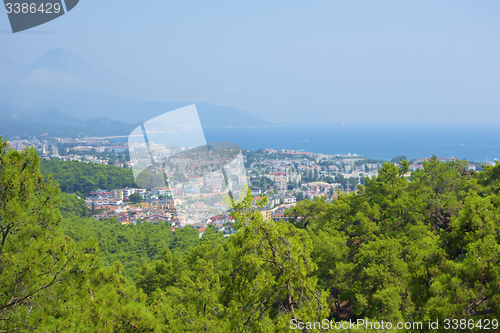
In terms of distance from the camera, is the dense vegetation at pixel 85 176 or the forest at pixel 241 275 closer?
the forest at pixel 241 275

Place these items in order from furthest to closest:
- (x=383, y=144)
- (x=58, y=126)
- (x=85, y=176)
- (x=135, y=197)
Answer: (x=383, y=144), (x=58, y=126), (x=85, y=176), (x=135, y=197)

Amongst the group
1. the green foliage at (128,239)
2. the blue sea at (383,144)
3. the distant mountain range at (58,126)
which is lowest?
the green foliage at (128,239)

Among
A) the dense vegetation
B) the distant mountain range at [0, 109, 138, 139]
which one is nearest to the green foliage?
the dense vegetation

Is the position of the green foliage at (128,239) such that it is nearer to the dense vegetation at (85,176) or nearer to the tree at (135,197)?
the tree at (135,197)

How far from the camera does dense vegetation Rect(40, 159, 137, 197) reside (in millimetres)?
36844

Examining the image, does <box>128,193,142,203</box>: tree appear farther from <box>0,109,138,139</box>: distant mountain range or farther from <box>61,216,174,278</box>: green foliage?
<box>61,216,174,278</box>: green foliage

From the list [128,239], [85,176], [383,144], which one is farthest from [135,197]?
[383,144]

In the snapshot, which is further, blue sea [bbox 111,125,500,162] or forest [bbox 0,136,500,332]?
blue sea [bbox 111,125,500,162]

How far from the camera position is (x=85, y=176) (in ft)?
127

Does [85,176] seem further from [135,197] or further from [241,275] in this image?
[241,275]

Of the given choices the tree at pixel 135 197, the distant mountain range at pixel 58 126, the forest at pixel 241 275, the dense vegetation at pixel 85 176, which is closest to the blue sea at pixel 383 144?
the tree at pixel 135 197

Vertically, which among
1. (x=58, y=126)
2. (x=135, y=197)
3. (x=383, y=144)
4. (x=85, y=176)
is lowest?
(x=135, y=197)

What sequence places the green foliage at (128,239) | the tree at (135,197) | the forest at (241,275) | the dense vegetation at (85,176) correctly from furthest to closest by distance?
the dense vegetation at (85,176), the tree at (135,197), the green foliage at (128,239), the forest at (241,275)

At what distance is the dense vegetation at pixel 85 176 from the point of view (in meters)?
36.8
